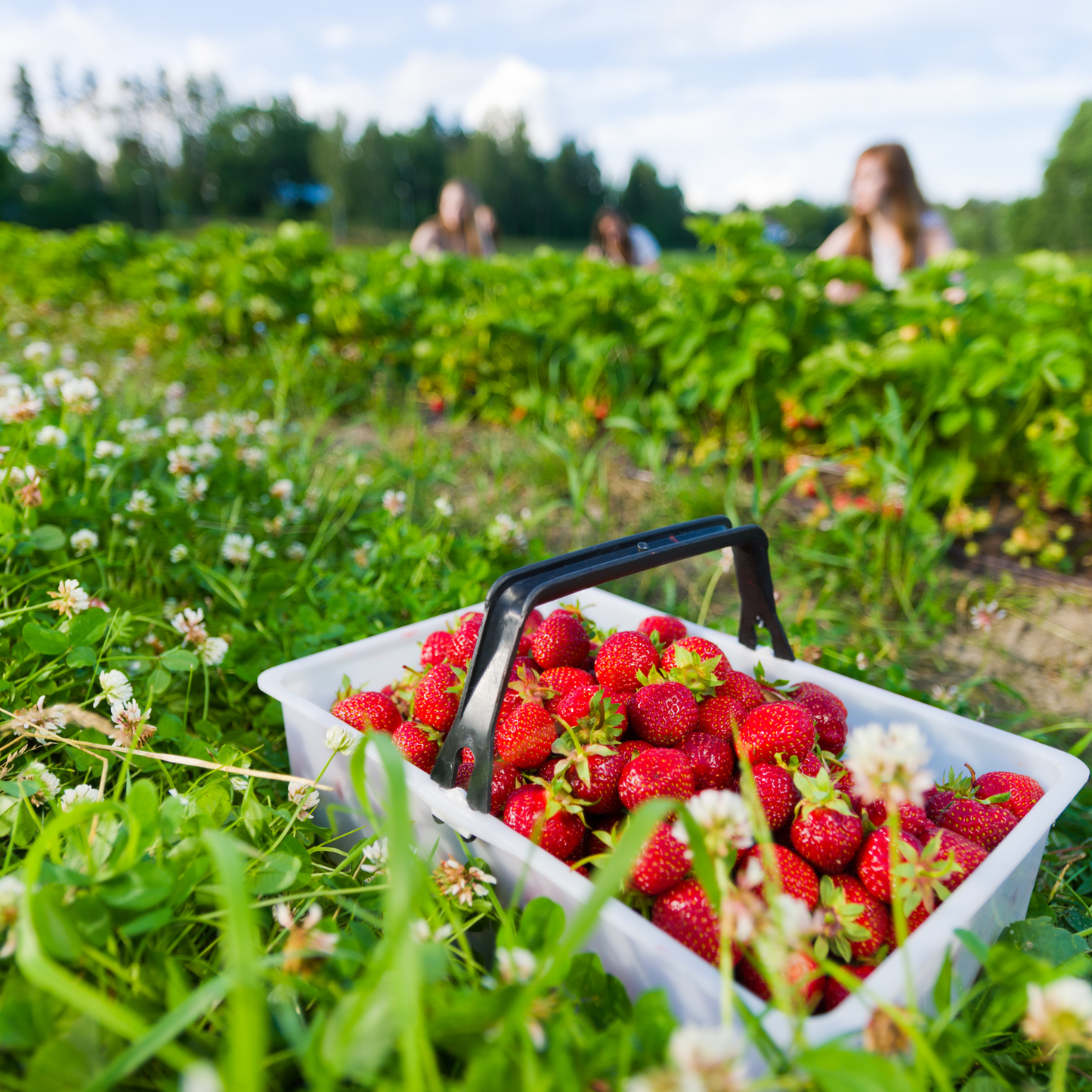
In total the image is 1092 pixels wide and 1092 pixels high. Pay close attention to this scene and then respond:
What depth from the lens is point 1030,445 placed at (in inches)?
103

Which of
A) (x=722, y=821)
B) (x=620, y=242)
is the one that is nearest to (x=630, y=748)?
(x=722, y=821)

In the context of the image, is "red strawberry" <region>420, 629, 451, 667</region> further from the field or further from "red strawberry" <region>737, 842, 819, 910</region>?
"red strawberry" <region>737, 842, 819, 910</region>

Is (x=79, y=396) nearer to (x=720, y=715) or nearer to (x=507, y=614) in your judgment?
(x=507, y=614)

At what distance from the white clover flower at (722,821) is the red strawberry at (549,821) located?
228 mm

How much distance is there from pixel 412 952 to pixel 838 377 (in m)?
→ 2.72

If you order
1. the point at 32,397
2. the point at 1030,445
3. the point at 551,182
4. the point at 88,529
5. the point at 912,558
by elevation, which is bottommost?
the point at 912,558

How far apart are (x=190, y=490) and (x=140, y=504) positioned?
7.6 inches

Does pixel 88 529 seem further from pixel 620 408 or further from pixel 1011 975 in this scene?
pixel 620 408

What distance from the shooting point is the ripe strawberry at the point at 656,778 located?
3.09 ft

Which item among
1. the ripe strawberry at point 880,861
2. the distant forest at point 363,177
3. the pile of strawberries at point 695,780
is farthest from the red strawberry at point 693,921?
the distant forest at point 363,177

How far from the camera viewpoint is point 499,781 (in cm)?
104

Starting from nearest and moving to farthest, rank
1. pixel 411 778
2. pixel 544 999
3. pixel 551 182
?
1. pixel 544 999
2. pixel 411 778
3. pixel 551 182

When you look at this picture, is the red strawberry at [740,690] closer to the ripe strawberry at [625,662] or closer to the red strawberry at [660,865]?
the ripe strawberry at [625,662]

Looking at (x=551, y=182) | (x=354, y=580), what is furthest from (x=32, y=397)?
(x=551, y=182)
